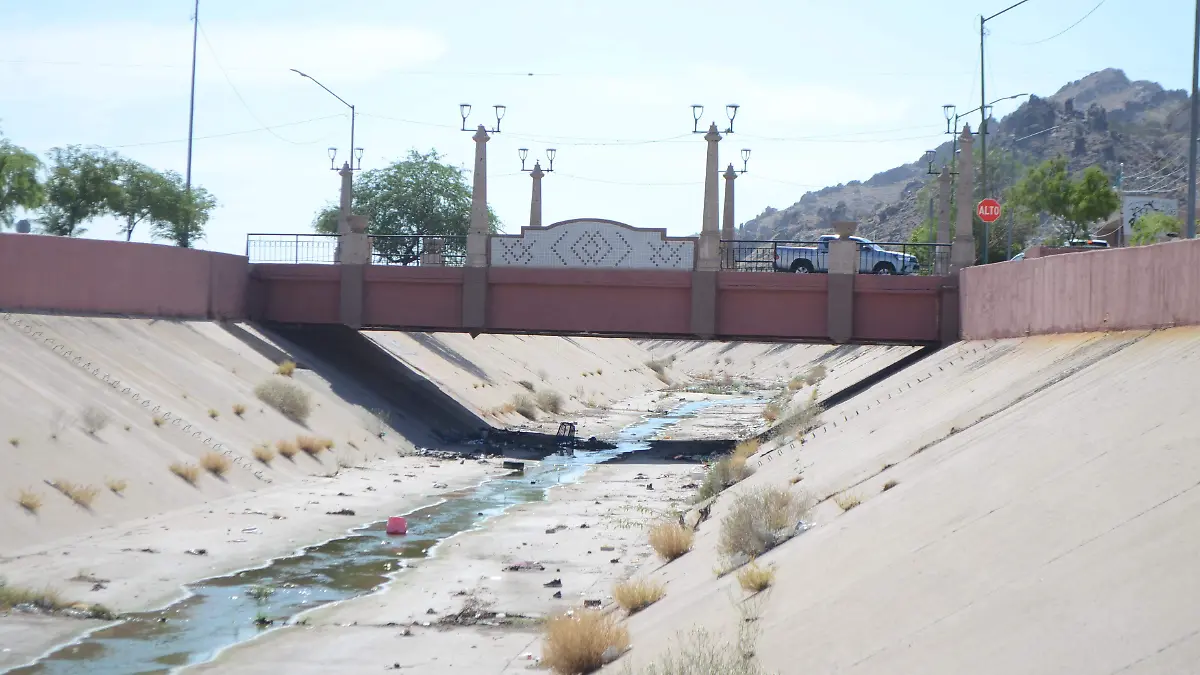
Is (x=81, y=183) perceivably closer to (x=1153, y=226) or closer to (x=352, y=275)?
(x=352, y=275)

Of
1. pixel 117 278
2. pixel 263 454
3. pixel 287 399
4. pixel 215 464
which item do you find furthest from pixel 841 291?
pixel 117 278

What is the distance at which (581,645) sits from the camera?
12.9 m

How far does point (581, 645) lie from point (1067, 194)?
6489 centimetres

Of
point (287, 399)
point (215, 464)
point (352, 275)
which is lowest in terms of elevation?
point (215, 464)

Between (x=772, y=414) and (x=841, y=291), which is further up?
A: (x=841, y=291)

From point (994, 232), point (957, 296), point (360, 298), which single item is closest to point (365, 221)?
point (360, 298)

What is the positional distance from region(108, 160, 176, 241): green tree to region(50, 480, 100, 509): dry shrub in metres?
44.6

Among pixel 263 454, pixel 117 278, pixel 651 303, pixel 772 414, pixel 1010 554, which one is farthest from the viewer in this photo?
pixel 772 414

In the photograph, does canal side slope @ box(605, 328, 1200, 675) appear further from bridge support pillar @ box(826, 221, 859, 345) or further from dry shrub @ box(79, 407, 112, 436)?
bridge support pillar @ box(826, 221, 859, 345)

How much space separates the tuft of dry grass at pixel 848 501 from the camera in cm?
1670

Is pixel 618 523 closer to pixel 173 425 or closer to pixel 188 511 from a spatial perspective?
pixel 188 511

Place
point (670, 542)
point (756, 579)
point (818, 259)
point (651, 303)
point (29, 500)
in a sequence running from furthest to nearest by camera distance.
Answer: point (818, 259) < point (651, 303) < point (29, 500) < point (670, 542) < point (756, 579)

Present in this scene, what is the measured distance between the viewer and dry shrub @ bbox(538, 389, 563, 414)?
59.8 metres

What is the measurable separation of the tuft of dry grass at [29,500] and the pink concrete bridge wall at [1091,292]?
61.5ft
